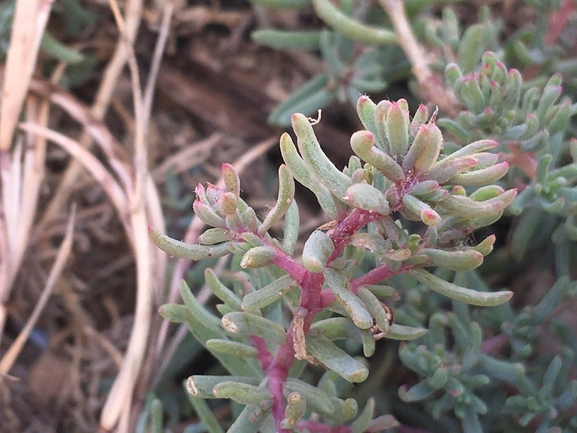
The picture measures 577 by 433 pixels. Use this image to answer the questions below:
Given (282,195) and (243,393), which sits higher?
(282,195)

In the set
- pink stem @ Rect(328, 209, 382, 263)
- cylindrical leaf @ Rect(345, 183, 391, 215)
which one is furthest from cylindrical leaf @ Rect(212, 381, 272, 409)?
cylindrical leaf @ Rect(345, 183, 391, 215)

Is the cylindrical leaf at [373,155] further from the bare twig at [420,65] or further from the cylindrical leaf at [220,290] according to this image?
the bare twig at [420,65]

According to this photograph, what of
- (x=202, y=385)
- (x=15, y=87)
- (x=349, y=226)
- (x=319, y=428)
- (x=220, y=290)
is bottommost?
(x=319, y=428)

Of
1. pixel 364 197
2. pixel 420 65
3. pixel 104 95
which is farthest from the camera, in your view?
pixel 104 95

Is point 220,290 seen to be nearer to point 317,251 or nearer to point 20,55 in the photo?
point 317,251

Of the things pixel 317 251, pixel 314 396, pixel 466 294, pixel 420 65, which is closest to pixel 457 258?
pixel 466 294

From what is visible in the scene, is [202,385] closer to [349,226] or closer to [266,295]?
[266,295]

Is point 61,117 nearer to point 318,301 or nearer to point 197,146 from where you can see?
point 197,146

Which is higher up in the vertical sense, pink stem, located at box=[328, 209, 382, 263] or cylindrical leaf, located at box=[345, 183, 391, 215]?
cylindrical leaf, located at box=[345, 183, 391, 215]

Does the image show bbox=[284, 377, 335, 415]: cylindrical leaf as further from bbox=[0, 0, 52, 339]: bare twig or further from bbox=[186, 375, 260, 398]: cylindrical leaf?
bbox=[0, 0, 52, 339]: bare twig

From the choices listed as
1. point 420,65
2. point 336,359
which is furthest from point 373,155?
point 420,65

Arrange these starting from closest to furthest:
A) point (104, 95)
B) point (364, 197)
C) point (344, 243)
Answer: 1. point (364, 197)
2. point (344, 243)
3. point (104, 95)

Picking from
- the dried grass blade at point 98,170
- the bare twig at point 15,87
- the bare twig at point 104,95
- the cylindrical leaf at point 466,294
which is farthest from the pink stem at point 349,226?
the bare twig at point 104,95

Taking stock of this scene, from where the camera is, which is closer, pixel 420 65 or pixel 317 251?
pixel 317 251
